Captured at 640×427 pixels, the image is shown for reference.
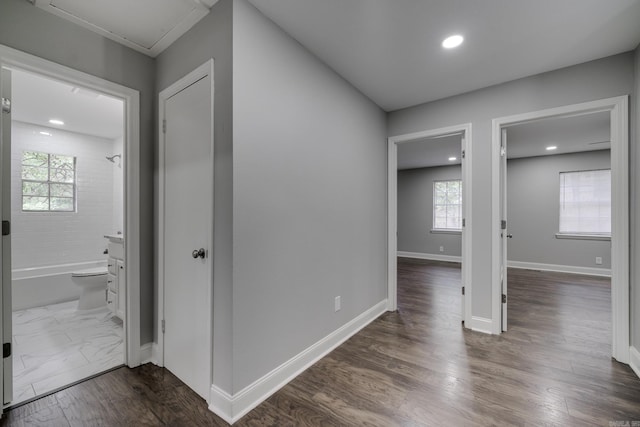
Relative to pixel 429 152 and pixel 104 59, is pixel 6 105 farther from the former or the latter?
pixel 429 152

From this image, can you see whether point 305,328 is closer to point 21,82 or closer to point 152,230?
point 152,230

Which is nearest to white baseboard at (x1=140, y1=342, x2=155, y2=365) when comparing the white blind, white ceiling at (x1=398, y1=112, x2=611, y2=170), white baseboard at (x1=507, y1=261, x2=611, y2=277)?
white ceiling at (x1=398, y1=112, x2=611, y2=170)

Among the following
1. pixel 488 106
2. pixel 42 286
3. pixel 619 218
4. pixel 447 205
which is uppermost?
pixel 488 106

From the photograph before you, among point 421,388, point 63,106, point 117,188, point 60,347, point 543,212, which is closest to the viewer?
point 421,388

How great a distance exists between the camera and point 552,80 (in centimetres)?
249

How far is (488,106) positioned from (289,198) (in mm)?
2364

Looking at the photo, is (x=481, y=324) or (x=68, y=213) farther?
(x=68, y=213)

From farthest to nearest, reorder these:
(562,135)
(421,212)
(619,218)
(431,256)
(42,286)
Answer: (421,212) < (431,256) < (562,135) < (42,286) < (619,218)

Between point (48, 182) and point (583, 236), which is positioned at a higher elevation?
point (48, 182)

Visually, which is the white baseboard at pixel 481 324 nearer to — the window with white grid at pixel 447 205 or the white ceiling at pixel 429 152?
the white ceiling at pixel 429 152

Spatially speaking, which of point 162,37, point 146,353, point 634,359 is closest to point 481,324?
point 634,359

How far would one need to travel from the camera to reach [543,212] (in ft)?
19.6

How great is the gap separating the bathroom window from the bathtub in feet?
2.90

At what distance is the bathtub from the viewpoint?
136 inches
